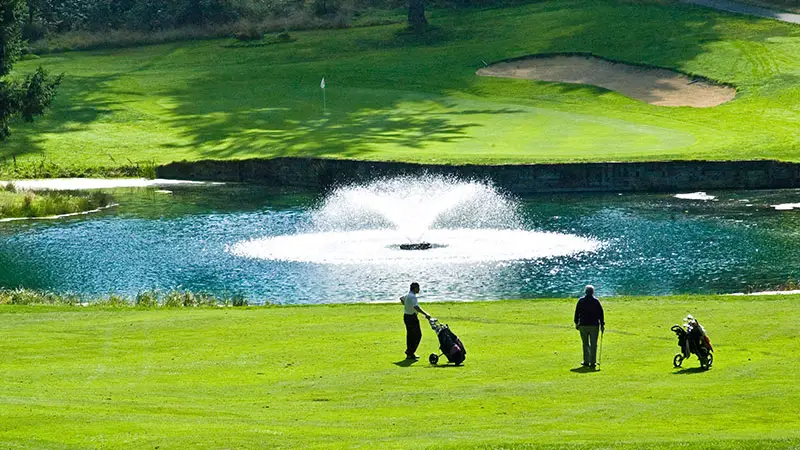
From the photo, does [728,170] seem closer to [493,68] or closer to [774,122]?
[774,122]

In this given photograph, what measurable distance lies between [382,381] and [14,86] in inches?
2204

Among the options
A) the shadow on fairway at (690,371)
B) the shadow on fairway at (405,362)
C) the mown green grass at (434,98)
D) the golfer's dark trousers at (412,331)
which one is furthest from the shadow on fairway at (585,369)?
the mown green grass at (434,98)

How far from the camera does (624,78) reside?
97625 mm

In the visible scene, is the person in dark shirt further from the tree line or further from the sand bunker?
the tree line

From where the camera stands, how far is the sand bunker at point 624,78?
9150 cm

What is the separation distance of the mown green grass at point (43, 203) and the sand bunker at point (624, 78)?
38.3 meters

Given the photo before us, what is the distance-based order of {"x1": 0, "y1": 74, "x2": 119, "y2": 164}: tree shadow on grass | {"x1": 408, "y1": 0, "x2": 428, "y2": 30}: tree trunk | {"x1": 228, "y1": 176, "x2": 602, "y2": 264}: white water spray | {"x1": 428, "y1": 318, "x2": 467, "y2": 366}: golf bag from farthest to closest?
{"x1": 408, "y1": 0, "x2": 428, "y2": 30}: tree trunk
{"x1": 0, "y1": 74, "x2": 119, "y2": 164}: tree shadow on grass
{"x1": 228, "y1": 176, "x2": 602, "y2": 264}: white water spray
{"x1": 428, "y1": 318, "x2": 467, "y2": 366}: golf bag

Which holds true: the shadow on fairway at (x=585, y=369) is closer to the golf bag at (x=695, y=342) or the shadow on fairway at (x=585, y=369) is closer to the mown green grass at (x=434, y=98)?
the golf bag at (x=695, y=342)

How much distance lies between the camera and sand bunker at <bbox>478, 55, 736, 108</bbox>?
91500mm

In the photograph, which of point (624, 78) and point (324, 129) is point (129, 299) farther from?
point (624, 78)

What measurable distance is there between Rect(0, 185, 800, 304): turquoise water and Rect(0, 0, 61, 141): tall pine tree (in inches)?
405

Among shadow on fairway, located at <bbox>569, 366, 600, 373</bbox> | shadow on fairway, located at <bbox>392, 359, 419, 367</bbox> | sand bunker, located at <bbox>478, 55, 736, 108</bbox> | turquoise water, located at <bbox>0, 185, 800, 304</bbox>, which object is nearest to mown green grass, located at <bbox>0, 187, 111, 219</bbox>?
turquoise water, located at <bbox>0, 185, 800, 304</bbox>

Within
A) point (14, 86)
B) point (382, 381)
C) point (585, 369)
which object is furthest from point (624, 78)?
point (382, 381)

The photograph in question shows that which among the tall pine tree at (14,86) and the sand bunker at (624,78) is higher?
the tall pine tree at (14,86)
